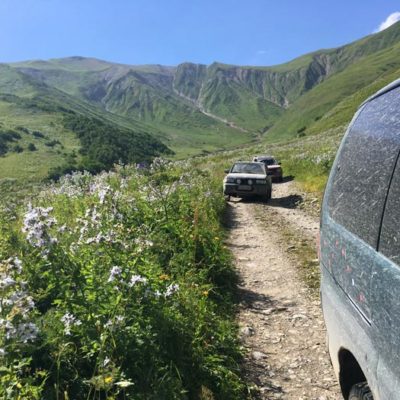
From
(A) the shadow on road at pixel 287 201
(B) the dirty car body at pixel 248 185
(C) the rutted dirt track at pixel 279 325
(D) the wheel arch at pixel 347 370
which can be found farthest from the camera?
(B) the dirty car body at pixel 248 185

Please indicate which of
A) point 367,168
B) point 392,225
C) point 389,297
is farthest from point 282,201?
point 389,297

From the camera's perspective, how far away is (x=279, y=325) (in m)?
6.53

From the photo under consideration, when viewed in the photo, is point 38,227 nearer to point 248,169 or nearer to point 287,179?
point 248,169

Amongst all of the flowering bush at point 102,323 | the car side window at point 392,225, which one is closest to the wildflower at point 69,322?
the flowering bush at point 102,323

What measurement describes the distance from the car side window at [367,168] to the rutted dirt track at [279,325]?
2.29 meters

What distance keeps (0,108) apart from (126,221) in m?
208

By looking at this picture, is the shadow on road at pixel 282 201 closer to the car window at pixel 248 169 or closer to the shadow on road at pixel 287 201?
the shadow on road at pixel 287 201

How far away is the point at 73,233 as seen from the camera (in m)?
6.19

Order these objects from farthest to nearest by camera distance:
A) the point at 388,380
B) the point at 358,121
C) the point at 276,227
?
the point at 276,227 < the point at 358,121 < the point at 388,380

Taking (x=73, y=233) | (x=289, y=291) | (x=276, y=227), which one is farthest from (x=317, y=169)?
(x=73, y=233)

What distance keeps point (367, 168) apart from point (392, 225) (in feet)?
2.35

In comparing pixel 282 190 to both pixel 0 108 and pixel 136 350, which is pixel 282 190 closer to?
pixel 136 350

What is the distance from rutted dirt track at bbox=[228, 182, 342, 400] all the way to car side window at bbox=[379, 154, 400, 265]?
2.90 metres

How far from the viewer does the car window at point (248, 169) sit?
20936 millimetres
